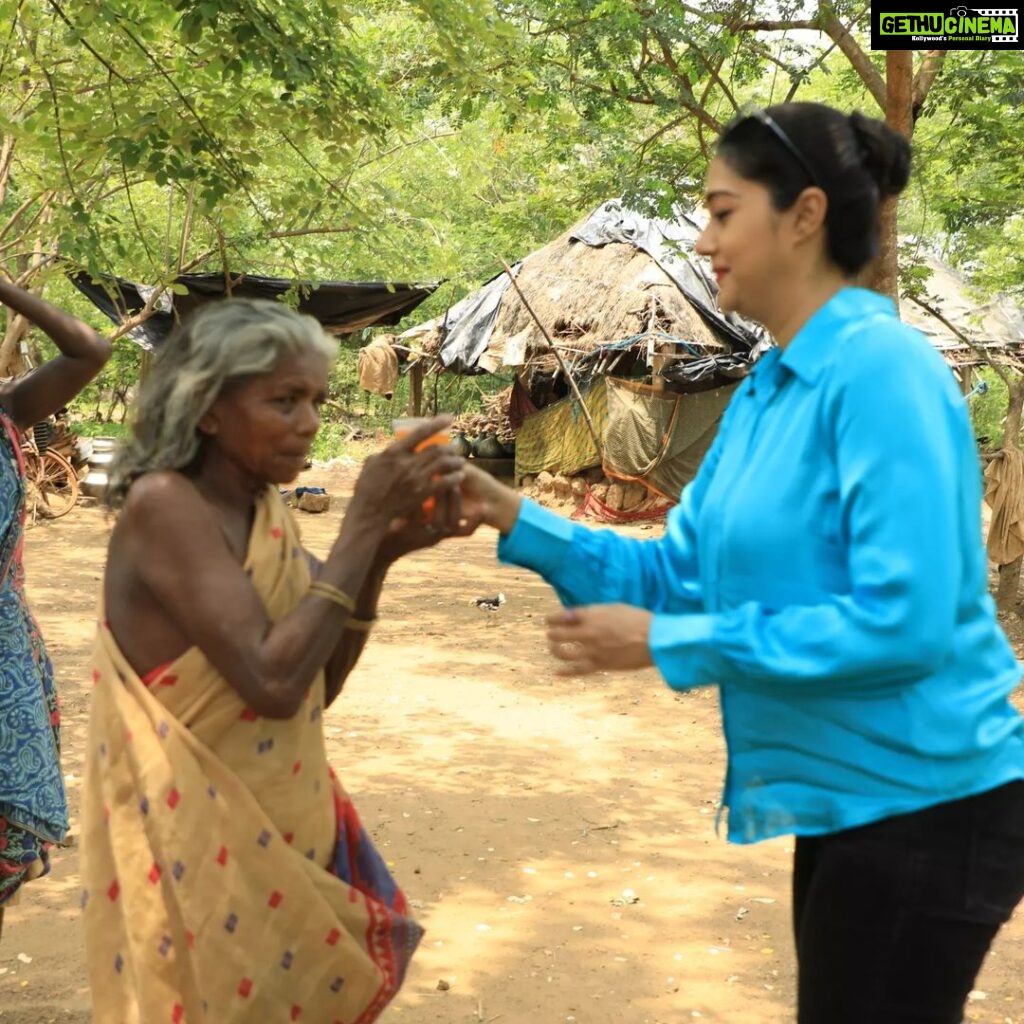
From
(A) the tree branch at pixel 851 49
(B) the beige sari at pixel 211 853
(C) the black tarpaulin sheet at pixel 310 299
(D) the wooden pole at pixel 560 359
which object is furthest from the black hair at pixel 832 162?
(D) the wooden pole at pixel 560 359

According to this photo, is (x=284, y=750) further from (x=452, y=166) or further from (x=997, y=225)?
(x=452, y=166)

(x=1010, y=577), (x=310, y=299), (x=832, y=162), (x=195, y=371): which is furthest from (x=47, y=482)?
(x=832, y=162)

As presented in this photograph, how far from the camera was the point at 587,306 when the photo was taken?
14977 millimetres

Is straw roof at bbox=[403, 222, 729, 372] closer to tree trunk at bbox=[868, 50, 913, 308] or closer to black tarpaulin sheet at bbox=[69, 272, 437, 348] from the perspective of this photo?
black tarpaulin sheet at bbox=[69, 272, 437, 348]

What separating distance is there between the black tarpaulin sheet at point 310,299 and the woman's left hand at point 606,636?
10819 millimetres

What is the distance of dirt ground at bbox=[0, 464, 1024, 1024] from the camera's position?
3.52m

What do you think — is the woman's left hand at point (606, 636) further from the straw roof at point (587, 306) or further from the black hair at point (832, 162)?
the straw roof at point (587, 306)

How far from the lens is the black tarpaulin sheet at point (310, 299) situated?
1248 centimetres

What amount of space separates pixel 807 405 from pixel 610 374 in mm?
13946

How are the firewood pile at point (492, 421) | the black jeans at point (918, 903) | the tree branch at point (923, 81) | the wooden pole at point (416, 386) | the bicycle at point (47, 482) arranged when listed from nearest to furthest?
the black jeans at point (918, 903) → the tree branch at point (923, 81) → the bicycle at point (47, 482) → the firewood pile at point (492, 421) → the wooden pole at point (416, 386)

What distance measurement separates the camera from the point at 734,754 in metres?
1.75

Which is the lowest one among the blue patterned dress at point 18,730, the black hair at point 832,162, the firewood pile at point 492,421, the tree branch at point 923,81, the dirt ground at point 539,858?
the dirt ground at point 539,858

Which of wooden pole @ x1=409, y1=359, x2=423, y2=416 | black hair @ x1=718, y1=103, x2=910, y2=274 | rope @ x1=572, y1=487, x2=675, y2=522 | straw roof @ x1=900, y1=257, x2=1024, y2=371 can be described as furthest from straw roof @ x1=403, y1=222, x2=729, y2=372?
black hair @ x1=718, y1=103, x2=910, y2=274

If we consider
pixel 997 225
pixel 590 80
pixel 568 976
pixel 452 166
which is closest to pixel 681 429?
pixel 997 225
